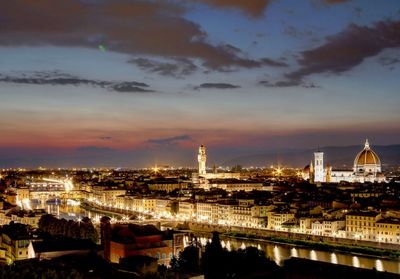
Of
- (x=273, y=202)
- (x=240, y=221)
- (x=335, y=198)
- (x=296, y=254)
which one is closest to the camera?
(x=296, y=254)

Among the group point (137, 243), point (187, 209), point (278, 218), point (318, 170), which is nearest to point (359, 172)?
point (318, 170)

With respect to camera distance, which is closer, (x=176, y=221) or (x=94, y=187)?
(x=176, y=221)

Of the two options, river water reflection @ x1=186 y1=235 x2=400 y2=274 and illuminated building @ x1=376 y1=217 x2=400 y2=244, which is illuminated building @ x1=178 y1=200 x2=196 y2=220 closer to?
river water reflection @ x1=186 y1=235 x2=400 y2=274

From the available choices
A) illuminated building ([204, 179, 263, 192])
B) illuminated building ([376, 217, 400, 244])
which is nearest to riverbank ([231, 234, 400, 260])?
illuminated building ([376, 217, 400, 244])

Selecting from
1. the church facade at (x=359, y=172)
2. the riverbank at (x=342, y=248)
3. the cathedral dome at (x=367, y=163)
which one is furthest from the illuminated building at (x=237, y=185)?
the riverbank at (x=342, y=248)

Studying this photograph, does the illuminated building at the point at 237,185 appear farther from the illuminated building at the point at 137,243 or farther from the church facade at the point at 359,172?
the illuminated building at the point at 137,243

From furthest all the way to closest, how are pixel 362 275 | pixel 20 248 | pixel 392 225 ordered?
pixel 392 225 → pixel 20 248 → pixel 362 275

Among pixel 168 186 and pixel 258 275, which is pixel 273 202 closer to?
pixel 258 275

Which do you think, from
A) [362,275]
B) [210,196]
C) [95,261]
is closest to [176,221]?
[210,196]
